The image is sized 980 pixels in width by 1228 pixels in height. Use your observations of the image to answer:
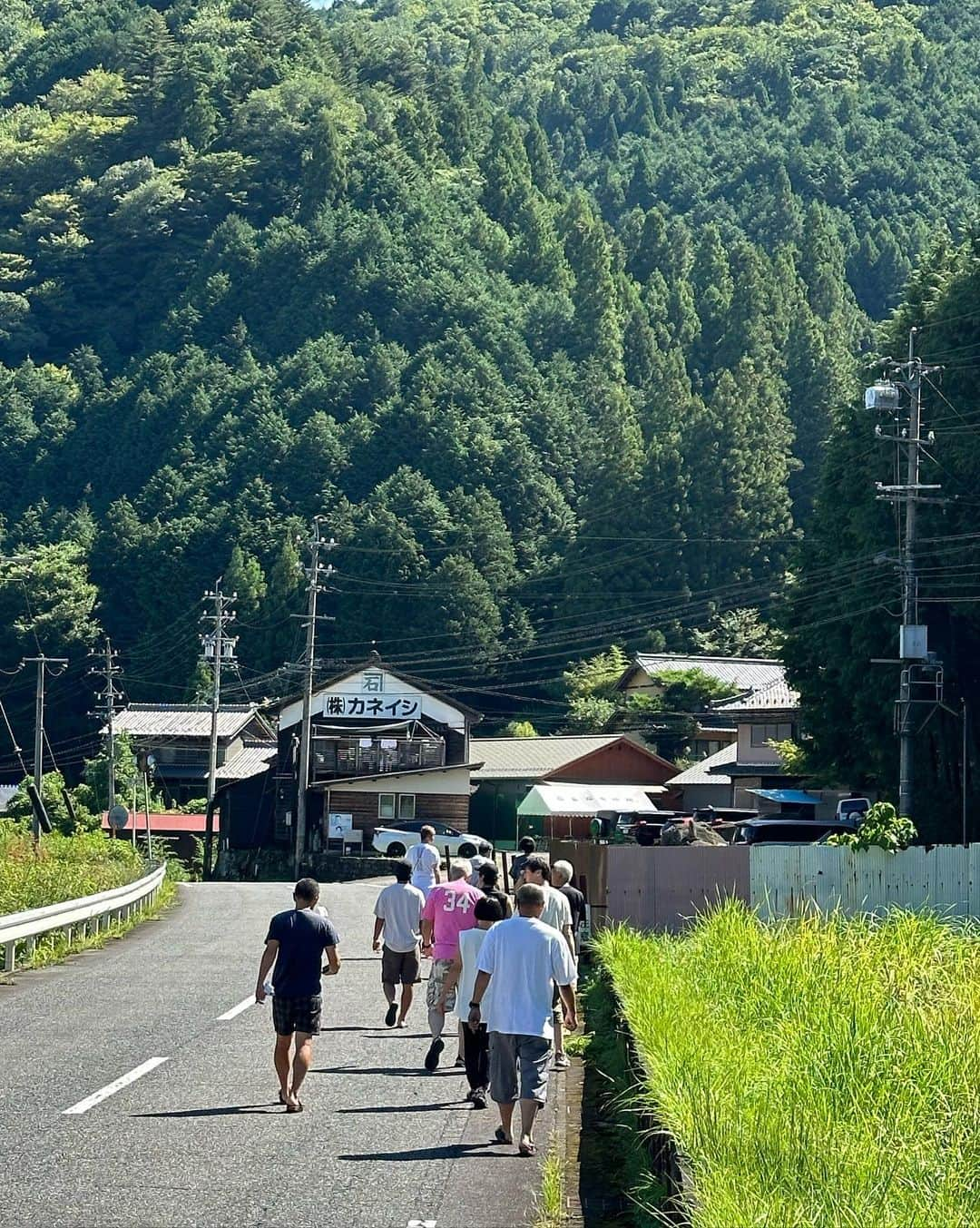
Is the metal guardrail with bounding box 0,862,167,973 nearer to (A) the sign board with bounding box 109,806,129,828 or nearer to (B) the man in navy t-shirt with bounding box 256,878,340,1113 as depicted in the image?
(B) the man in navy t-shirt with bounding box 256,878,340,1113

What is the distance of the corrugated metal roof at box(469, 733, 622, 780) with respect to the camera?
67.2 m

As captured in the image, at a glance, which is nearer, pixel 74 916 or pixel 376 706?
pixel 74 916

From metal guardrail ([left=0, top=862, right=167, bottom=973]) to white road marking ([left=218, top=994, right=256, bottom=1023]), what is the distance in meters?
3.28

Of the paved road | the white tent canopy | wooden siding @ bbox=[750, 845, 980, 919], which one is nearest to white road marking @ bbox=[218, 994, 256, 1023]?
the paved road

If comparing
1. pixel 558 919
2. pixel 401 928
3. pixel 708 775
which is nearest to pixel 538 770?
pixel 708 775

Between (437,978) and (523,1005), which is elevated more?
(523,1005)

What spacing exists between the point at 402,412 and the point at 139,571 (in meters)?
19.5

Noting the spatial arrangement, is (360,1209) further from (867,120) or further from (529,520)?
(867,120)

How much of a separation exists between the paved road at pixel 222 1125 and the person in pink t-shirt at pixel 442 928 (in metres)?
0.34

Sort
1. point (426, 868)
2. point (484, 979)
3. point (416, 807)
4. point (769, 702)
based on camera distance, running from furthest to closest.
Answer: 1. point (416, 807)
2. point (769, 702)
3. point (426, 868)
4. point (484, 979)

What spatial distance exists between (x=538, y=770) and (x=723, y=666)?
37.2 feet

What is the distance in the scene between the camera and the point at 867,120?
6324 inches

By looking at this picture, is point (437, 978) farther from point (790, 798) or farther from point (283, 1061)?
point (790, 798)

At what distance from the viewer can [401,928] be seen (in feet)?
49.7
